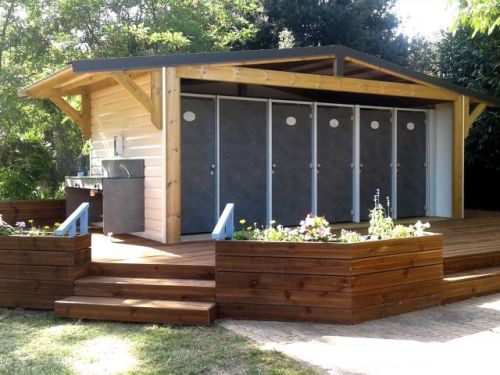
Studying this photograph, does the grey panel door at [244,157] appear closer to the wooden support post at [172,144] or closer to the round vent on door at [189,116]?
the round vent on door at [189,116]

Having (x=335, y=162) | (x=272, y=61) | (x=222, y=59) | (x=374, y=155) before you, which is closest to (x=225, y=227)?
(x=222, y=59)

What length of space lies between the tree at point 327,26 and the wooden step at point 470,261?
459 inches

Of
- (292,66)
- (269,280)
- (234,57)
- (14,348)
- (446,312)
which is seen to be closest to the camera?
(14,348)

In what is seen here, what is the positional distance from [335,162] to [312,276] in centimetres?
409

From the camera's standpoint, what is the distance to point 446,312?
4.79 metres

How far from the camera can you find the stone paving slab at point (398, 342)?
348 centimetres

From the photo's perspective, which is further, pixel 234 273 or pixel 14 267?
pixel 14 267

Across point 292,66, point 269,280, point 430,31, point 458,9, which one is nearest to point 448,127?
point 292,66

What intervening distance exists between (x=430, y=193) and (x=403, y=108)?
5.14 ft

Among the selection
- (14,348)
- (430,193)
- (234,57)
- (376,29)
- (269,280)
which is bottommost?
(14,348)

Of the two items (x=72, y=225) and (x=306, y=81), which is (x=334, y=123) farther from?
(x=72, y=225)

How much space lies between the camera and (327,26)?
16.7 m

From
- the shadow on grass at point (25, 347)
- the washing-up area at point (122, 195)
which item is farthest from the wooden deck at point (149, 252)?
the shadow on grass at point (25, 347)

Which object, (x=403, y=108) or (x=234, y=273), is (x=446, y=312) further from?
(x=403, y=108)
